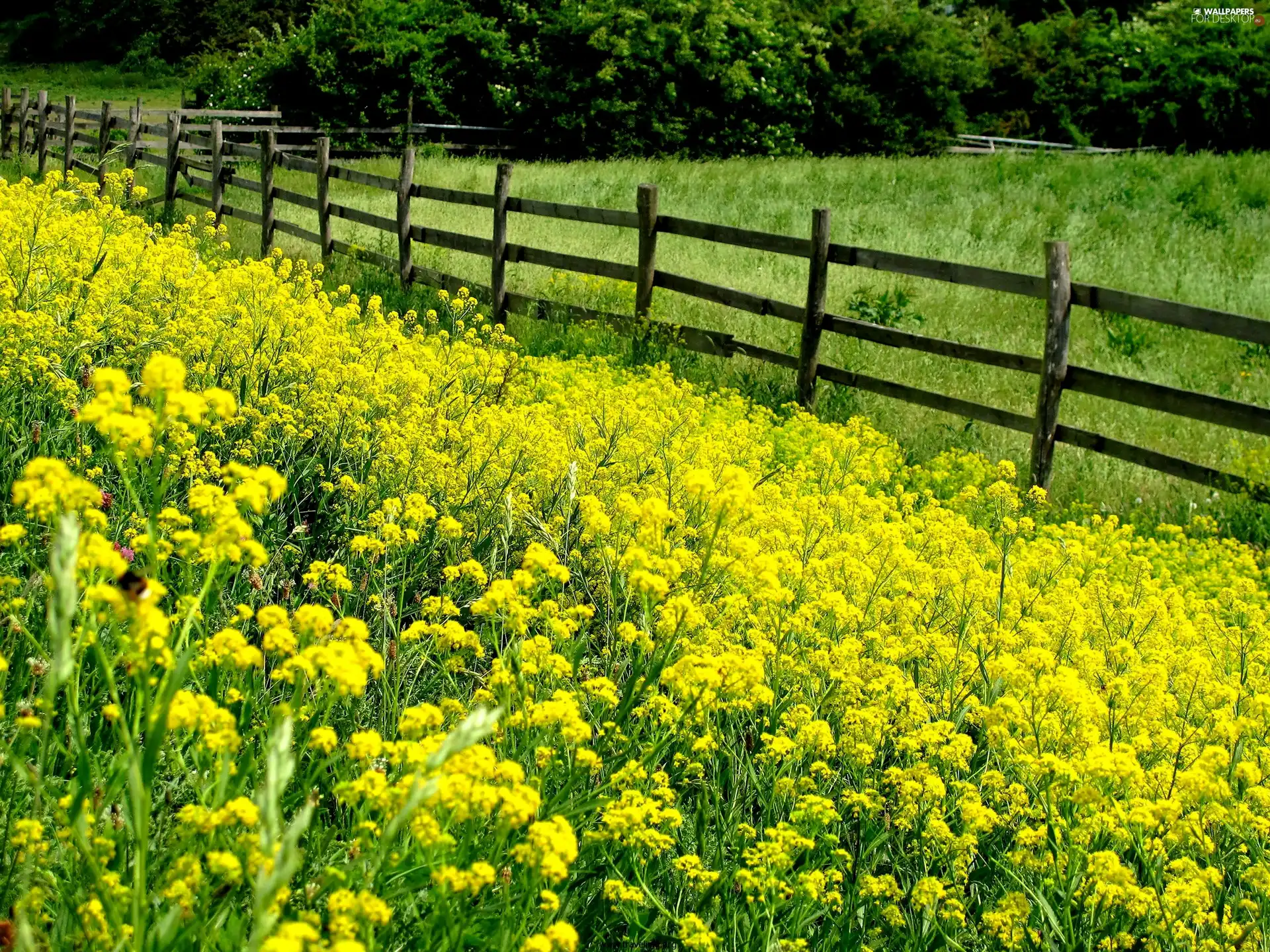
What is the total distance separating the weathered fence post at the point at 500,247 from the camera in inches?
459

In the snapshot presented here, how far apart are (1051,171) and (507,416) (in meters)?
18.0

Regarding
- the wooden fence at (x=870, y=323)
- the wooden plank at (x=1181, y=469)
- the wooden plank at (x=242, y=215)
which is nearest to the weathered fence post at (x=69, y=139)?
the wooden plank at (x=242, y=215)

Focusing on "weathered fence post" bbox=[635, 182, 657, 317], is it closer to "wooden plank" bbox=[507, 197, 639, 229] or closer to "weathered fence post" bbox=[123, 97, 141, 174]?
"wooden plank" bbox=[507, 197, 639, 229]

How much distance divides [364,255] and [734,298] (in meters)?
5.58

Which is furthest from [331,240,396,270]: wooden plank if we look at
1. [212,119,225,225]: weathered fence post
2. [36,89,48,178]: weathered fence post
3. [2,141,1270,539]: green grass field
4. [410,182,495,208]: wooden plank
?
[36,89,48,178]: weathered fence post

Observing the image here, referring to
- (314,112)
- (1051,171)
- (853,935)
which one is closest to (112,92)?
(314,112)

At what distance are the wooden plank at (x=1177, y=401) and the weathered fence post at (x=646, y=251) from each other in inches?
149

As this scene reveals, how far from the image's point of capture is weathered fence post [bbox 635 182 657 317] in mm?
10695

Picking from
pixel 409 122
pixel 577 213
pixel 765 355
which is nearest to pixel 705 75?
pixel 409 122

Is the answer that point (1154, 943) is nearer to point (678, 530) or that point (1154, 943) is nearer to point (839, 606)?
point (839, 606)

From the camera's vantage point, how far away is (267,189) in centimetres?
1514

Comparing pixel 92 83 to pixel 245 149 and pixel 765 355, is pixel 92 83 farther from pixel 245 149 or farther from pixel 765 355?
pixel 765 355

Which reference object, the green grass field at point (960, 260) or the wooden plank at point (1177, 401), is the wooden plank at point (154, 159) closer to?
the green grass field at point (960, 260)

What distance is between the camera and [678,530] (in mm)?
4266
